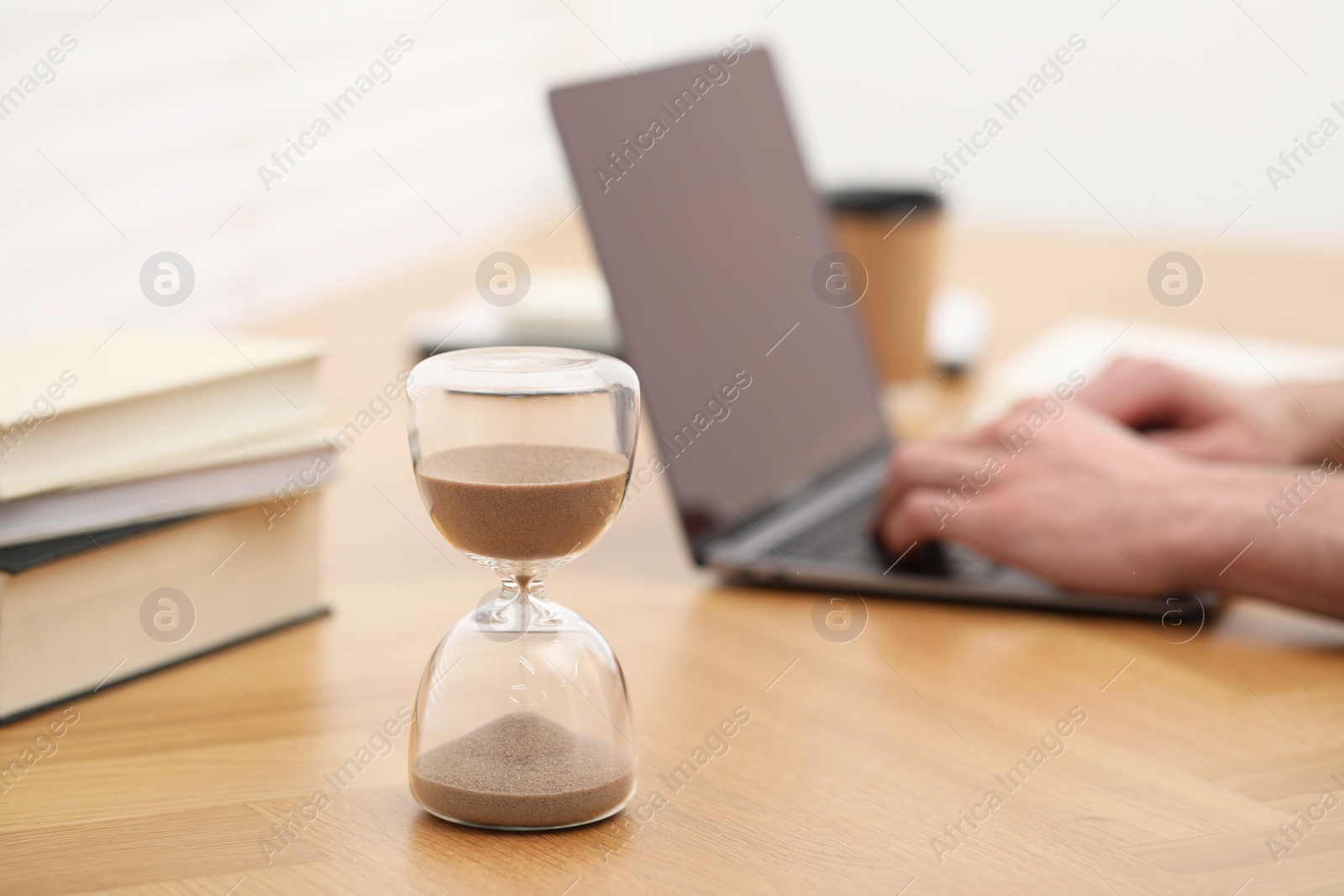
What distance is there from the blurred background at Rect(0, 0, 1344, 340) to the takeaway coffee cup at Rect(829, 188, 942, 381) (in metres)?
0.85

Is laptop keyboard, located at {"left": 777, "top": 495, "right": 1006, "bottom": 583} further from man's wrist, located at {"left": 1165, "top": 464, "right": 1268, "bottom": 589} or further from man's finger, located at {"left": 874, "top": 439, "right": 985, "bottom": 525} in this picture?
man's wrist, located at {"left": 1165, "top": 464, "right": 1268, "bottom": 589}

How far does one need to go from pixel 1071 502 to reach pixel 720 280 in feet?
1.08

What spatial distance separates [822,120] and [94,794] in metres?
4.02


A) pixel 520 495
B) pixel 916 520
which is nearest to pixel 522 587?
pixel 520 495

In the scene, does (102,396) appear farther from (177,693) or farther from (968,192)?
(968,192)

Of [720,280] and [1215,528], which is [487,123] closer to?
[720,280]

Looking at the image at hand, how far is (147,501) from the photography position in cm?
84

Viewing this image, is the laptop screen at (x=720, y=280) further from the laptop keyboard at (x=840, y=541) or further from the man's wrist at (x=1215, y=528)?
the man's wrist at (x=1215, y=528)

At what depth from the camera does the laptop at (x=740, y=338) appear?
39.8 inches

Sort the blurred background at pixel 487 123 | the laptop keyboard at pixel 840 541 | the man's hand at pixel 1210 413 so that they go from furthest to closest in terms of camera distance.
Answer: the blurred background at pixel 487 123
the man's hand at pixel 1210 413
the laptop keyboard at pixel 840 541

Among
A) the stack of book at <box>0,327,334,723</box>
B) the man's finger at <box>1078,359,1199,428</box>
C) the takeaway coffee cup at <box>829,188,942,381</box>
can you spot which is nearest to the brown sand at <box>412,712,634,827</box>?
the stack of book at <box>0,327,334,723</box>

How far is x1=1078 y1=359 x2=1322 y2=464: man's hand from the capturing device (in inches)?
47.7

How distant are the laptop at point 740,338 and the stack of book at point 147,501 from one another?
0.26 m

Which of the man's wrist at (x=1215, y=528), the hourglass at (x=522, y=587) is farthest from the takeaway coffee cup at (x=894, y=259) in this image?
the hourglass at (x=522, y=587)
